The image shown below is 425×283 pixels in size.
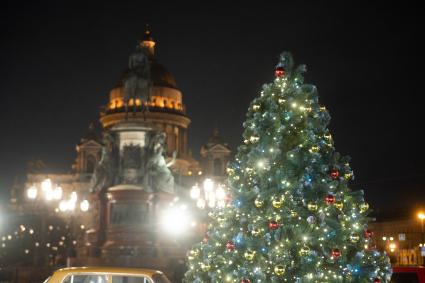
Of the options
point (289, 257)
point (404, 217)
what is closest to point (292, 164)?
point (289, 257)

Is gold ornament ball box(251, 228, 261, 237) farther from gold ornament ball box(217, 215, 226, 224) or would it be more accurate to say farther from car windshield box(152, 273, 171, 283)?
car windshield box(152, 273, 171, 283)

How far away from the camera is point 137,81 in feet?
189

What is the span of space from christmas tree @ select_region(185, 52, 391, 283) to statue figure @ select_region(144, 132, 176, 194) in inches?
1413

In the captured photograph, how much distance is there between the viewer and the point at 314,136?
16.1 metres

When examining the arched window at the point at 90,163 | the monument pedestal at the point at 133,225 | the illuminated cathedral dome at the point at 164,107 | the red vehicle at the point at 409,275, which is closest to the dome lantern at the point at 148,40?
the illuminated cathedral dome at the point at 164,107

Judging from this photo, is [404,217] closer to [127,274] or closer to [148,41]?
[148,41]

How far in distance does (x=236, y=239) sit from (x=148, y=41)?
98.3 metres

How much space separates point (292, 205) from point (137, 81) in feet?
140

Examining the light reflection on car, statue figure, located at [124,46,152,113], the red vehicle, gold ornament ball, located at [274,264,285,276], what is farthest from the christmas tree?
statue figure, located at [124,46,152,113]

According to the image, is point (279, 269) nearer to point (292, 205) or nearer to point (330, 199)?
point (292, 205)

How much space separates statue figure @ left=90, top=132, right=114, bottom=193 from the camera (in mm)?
52722

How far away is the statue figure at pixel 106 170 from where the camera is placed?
173 ft

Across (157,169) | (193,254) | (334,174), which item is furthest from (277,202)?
(157,169)

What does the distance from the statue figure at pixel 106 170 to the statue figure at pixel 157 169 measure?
8.62ft
